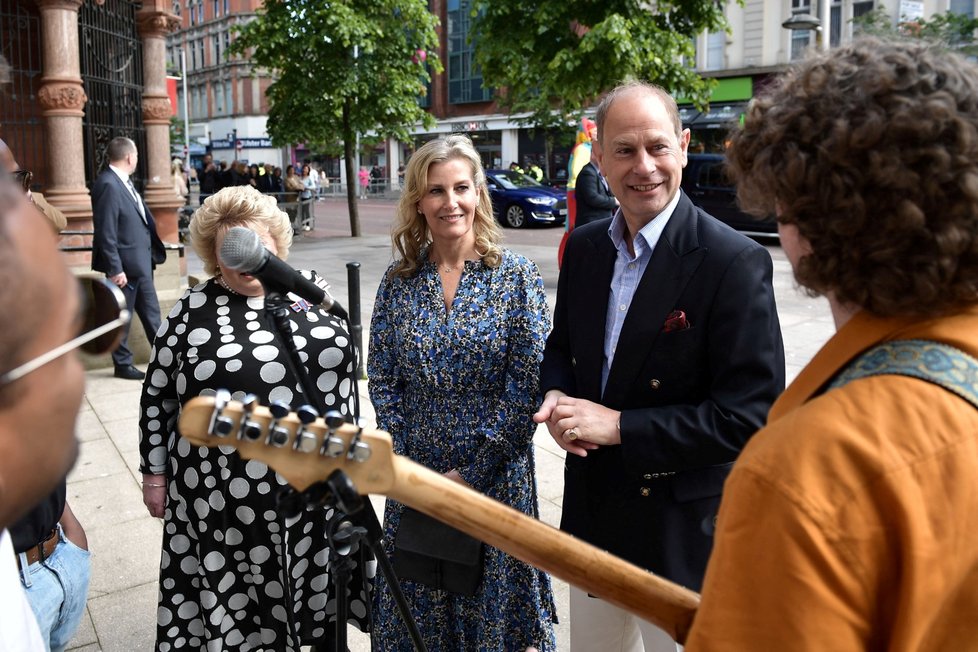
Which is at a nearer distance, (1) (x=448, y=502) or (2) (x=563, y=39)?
(1) (x=448, y=502)

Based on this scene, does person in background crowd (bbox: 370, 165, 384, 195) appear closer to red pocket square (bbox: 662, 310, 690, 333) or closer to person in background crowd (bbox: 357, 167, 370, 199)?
person in background crowd (bbox: 357, 167, 370, 199)

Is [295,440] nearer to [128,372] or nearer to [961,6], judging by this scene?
[128,372]

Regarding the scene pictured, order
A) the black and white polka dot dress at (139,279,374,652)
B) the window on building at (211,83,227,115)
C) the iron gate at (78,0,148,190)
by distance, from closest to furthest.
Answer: the black and white polka dot dress at (139,279,374,652) < the iron gate at (78,0,148,190) < the window on building at (211,83,227,115)

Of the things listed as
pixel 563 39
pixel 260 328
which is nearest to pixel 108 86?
pixel 563 39

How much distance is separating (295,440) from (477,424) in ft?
5.17

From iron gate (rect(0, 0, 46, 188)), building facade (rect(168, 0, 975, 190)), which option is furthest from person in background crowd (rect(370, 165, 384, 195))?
iron gate (rect(0, 0, 46, 188))

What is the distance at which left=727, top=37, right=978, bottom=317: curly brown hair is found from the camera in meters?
1.07

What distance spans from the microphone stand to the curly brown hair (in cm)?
81

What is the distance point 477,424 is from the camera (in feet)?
9.51

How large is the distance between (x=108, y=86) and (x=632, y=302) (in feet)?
31.9

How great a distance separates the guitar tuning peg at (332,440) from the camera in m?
1.36

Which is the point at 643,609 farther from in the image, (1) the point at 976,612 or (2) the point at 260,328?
(2) the point at 260,328

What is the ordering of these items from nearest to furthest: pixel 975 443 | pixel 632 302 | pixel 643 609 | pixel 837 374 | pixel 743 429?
pixel 975 443
pixel 837 374
pixel 643 609
pixel 743 429
pixel 632 302

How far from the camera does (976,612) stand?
1002 mm
